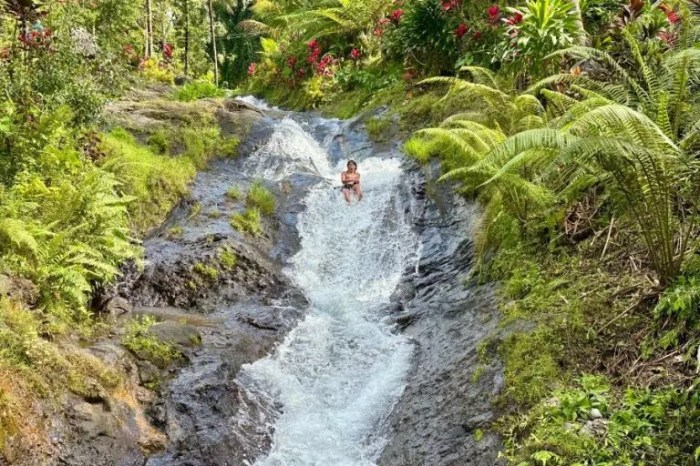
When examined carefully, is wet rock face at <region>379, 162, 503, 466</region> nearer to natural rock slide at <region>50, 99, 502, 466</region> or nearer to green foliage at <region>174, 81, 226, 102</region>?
natural rock slide at <region>50, 99, 502, 466</region>

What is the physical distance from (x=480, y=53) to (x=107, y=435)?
961 cm

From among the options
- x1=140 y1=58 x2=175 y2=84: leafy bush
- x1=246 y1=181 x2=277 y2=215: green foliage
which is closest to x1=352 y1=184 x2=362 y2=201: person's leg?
x1=246 y1=181 x2=277 y2=215: green foliage

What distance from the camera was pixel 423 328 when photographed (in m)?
6.44

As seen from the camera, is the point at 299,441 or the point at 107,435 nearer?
the point at 107,435

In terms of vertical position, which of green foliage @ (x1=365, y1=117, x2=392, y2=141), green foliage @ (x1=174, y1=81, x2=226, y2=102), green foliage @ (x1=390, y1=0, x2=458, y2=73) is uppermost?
green foliage @ (x1=390, y1=0, x2=458, y2=73)

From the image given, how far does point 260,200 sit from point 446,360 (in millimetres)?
4968

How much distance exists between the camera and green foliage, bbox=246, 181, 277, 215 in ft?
30.7

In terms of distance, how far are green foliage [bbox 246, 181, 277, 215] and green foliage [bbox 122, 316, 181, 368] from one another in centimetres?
389

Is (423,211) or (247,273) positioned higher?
(423,211)

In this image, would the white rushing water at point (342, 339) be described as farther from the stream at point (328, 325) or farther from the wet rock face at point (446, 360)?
the wet rock face at point (446, 360)

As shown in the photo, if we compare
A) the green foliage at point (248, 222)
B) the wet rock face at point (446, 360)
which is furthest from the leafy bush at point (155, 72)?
the wet rock face at point (446, 360)

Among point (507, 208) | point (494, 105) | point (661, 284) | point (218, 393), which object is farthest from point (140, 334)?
point (494, 105)

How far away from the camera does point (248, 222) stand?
8.70 meters

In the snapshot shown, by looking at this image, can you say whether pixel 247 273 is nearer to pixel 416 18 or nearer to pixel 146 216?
pixel 146 216
